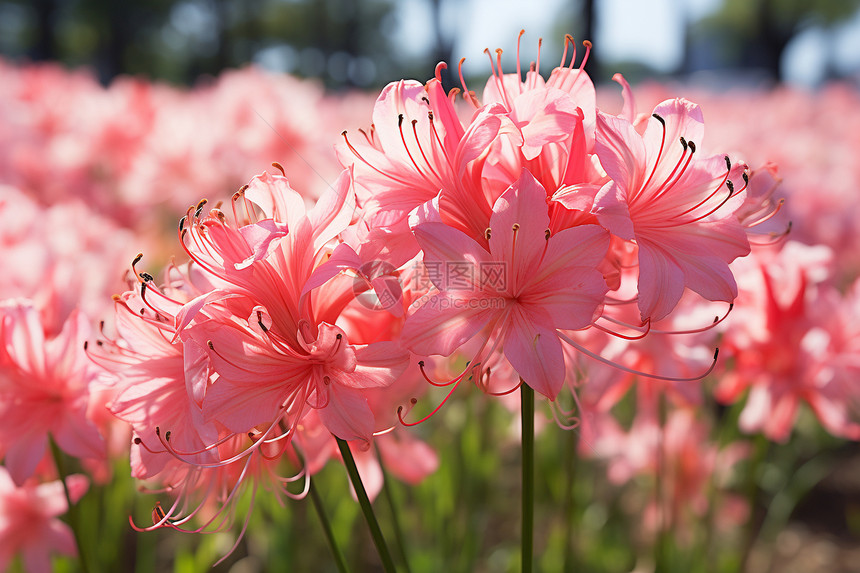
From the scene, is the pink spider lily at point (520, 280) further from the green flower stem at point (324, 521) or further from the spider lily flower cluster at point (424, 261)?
the green flower stem at point (324, 521)

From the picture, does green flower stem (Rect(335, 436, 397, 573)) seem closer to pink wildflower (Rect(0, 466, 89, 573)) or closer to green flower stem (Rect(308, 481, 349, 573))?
green flower stem (Rect(308, 481, 349, 573))

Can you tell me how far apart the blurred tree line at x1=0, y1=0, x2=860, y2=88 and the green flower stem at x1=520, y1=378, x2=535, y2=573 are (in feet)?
66.9

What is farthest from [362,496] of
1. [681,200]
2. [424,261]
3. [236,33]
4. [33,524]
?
[236,33]

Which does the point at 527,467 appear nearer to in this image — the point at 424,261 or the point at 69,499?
the point at 424,261

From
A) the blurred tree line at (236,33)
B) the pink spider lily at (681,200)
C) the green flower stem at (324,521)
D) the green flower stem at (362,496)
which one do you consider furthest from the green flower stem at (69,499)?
the blurred tree line at (236,33)

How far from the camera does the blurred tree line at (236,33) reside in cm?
2389

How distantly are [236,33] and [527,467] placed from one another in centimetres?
3278

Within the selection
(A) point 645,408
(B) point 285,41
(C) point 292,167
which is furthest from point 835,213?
(B) point 285,41

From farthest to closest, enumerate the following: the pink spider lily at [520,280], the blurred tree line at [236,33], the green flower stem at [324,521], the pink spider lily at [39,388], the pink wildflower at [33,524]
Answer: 1. the blurred tree line at [236,33]
2. the pink wildflower at [33,524]
3. the pink spider lily at [39,388]
4. the green flower stem at [324,521]
5. the pink spider lily at [520,280]

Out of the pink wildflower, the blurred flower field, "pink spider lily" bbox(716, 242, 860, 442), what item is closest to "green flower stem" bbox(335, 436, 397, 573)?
the blurred flower field

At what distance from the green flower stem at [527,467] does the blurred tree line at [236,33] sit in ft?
66.9

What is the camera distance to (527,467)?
0.88 metres

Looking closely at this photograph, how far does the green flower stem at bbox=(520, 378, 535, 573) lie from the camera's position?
84 cm

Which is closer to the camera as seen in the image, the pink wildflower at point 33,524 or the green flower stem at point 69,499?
the green flower stem at point 69,499
